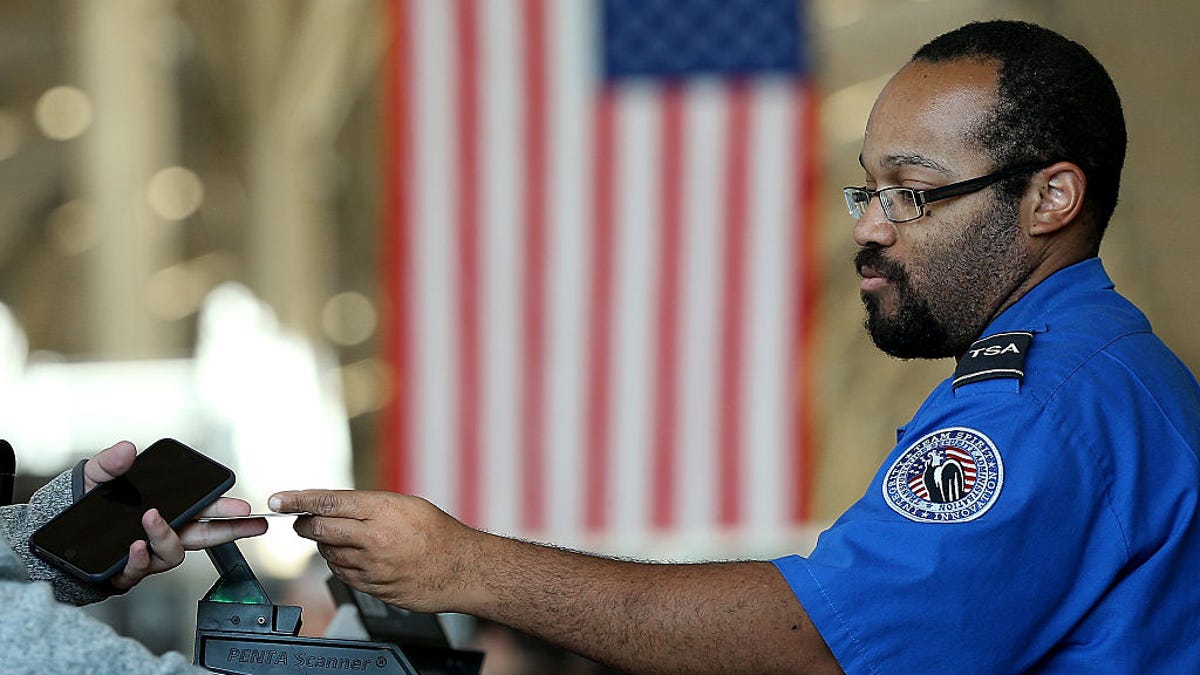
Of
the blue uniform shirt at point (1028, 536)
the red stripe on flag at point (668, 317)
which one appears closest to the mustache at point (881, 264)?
the blue uniform shirt at point (1028, 536)

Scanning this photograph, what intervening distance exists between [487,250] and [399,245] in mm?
280

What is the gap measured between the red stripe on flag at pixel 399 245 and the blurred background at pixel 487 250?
0.5 inches

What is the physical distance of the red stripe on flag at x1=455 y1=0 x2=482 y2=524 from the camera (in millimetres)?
4727

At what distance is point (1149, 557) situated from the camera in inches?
61.7

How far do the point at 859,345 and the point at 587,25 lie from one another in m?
2.86

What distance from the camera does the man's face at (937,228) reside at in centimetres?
177

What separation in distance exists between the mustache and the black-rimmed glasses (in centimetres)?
6

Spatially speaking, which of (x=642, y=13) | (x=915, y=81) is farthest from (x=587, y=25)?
(x=915, y=81)

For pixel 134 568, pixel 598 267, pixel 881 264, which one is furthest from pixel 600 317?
pixel 134 568

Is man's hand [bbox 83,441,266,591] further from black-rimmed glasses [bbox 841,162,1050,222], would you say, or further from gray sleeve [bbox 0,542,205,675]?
black-rimmed glasses [bbox 841,162,1050,222]

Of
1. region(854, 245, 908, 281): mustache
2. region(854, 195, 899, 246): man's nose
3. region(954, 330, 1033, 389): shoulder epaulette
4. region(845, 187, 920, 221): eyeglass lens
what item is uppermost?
region(845, 187, 920, 221): eyeglass lens

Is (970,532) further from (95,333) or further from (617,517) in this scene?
(95,333)

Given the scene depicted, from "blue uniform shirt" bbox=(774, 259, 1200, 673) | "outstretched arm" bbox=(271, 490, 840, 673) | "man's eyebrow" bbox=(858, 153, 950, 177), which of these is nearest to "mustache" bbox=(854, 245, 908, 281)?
"man's eyebrow" bbox=(858, 153, 950, 177)

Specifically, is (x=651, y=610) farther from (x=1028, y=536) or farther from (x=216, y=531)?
(x=216, y=531)
